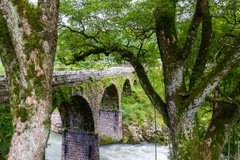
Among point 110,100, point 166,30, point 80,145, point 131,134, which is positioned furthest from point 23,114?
point 131,134

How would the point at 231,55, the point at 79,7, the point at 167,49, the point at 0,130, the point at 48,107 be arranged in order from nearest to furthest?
the point at 48,107, the point at 231,55, the point at 167,49, the point at 0,130, the point at 79,7

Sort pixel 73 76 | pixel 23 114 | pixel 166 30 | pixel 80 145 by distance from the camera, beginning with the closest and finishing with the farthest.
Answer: pixel 23 114
pixel 166 30
pixel 73 76
pixel 80 145

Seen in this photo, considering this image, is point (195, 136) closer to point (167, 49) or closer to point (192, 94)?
point (192, 94)

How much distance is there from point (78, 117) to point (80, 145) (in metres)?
1.61

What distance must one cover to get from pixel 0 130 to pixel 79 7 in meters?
3.65

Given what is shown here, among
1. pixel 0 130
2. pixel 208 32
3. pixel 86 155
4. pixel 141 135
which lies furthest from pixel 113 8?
pixel 141 135

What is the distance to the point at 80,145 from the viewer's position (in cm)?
969

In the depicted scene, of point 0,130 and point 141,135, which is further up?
point 0,130

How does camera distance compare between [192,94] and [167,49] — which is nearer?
[192,94]

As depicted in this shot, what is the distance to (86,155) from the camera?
9734mm

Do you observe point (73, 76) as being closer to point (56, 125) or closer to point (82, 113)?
point (82, 113)

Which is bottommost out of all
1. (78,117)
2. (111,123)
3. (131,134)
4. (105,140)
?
(105,140)

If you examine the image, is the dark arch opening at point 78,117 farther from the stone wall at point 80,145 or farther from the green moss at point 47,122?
the green moss at point 47,122

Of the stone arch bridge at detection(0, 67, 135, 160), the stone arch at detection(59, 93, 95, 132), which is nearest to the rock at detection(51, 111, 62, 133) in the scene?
the stone arch bridge at detection(0, 67, 135, 160)
